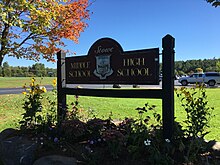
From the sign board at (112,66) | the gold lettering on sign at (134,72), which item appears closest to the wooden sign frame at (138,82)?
the sign board at (112,66)

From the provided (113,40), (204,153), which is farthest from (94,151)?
(113,40)

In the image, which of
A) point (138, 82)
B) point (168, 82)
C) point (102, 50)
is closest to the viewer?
point (168, 82)

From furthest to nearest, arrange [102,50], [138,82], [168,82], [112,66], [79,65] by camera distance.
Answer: [79,65], [102,50], [112,66], [138,82], [168,82]

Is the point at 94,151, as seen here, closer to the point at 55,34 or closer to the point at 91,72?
the point at 91,72

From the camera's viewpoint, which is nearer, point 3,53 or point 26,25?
point 26,25

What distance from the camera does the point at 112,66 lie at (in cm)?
455

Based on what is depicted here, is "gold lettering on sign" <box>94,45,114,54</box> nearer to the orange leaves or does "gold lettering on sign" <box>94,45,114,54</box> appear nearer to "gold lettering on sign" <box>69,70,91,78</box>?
"gold lettering on sign" <box>69,70,91,78</box>

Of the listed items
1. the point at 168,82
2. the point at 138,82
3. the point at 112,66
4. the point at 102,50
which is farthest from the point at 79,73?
the point at 168,82

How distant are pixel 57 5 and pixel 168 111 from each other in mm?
5806

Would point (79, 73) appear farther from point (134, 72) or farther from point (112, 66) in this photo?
point (134, 72)

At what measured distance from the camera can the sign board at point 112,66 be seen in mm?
4053

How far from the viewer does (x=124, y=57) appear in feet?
14.4

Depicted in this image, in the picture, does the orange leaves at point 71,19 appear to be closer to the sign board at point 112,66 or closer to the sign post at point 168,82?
the sign board at point 112,66

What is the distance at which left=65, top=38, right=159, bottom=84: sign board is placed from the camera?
4.05 metres
